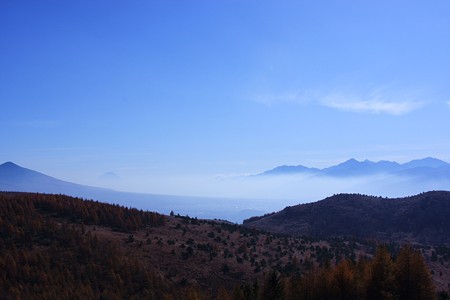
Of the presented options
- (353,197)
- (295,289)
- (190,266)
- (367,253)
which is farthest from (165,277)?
(353,197)

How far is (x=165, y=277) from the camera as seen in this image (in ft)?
127

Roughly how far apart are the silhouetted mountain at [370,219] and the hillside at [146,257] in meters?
28.2

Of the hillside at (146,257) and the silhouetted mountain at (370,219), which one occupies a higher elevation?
the silhouetted mountain at (370,219)

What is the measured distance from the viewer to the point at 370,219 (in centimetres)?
9362

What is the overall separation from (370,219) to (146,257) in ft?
214

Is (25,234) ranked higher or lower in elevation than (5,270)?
higher

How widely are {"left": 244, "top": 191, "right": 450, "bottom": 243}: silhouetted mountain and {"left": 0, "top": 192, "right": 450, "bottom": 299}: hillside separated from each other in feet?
92.6

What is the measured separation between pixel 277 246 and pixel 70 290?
27.2 m

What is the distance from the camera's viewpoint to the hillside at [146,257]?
1281 inches

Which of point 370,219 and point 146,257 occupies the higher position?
point 370,219

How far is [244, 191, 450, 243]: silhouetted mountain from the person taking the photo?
86.1m

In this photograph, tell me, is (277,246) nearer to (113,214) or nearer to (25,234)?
(113,214)

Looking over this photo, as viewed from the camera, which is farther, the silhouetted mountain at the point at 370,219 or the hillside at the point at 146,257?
the silhouetted mountain at the point at 370,219

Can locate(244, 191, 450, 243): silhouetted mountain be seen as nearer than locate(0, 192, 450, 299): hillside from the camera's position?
No
